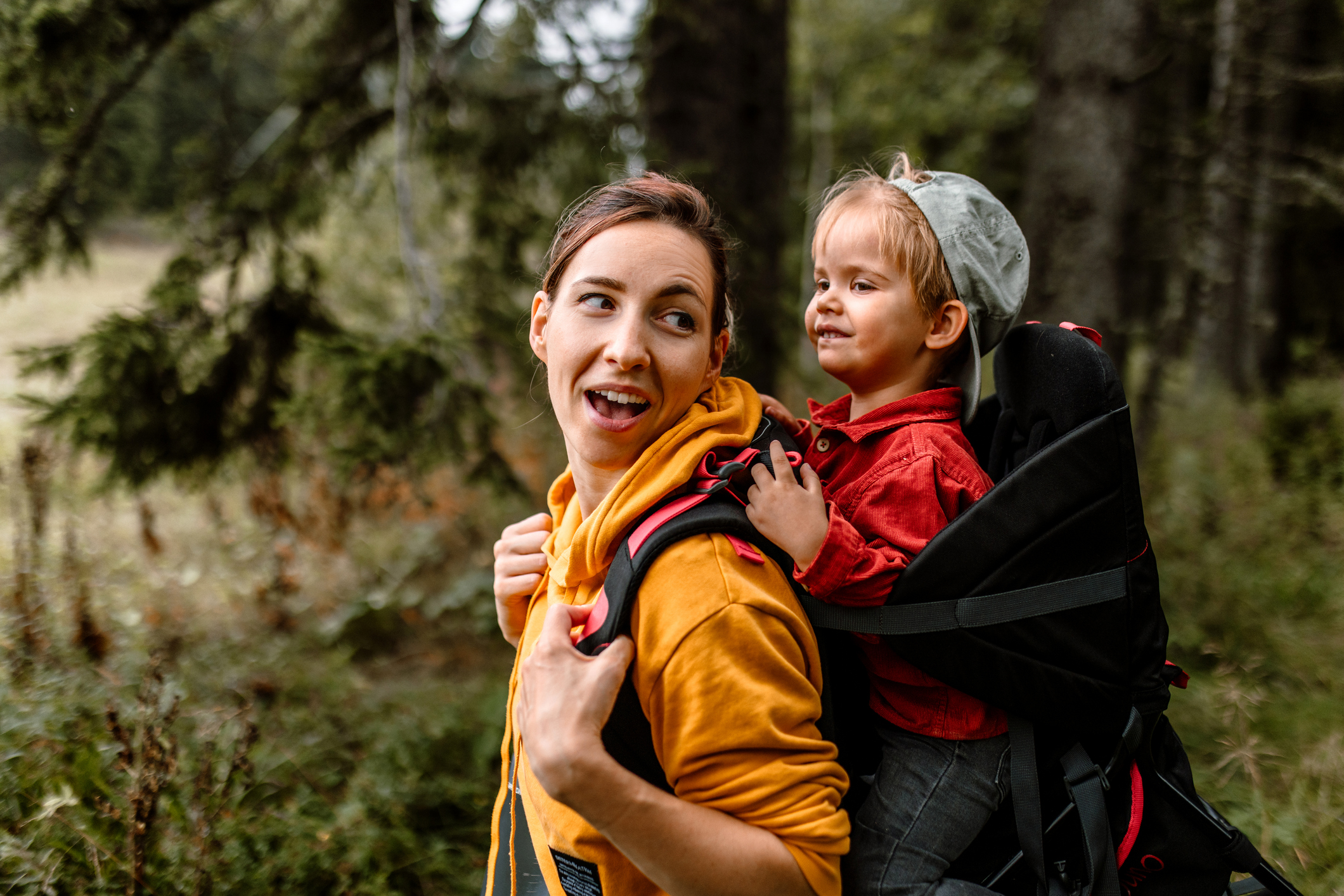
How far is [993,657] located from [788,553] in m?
0.44

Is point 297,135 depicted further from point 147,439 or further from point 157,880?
point 157,880

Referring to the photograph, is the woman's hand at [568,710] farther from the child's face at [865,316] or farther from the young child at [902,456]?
the child's face at [865,316]

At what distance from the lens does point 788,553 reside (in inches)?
58.9

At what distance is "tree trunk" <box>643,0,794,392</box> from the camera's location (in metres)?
4.32

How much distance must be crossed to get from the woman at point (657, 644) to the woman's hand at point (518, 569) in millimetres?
17

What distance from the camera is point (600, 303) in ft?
5.20

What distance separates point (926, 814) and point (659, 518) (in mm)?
881

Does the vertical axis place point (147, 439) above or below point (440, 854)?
above

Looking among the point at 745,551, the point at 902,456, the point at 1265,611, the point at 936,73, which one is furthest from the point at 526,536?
A: the point at 936,73

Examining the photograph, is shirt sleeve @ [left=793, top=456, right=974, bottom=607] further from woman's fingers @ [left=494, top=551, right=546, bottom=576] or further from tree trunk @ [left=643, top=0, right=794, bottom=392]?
tree trunk @ [left=643, top=0, right=794, bottom=392]

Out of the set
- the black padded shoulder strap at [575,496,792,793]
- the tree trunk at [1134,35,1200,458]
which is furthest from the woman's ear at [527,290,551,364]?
the tree trunk at [1134,35,1200,458]

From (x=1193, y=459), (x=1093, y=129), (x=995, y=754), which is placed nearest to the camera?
(x=995, y=754)

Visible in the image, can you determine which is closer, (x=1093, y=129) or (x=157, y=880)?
(x=157, y=880)

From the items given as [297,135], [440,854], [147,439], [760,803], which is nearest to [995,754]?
[760,803]
